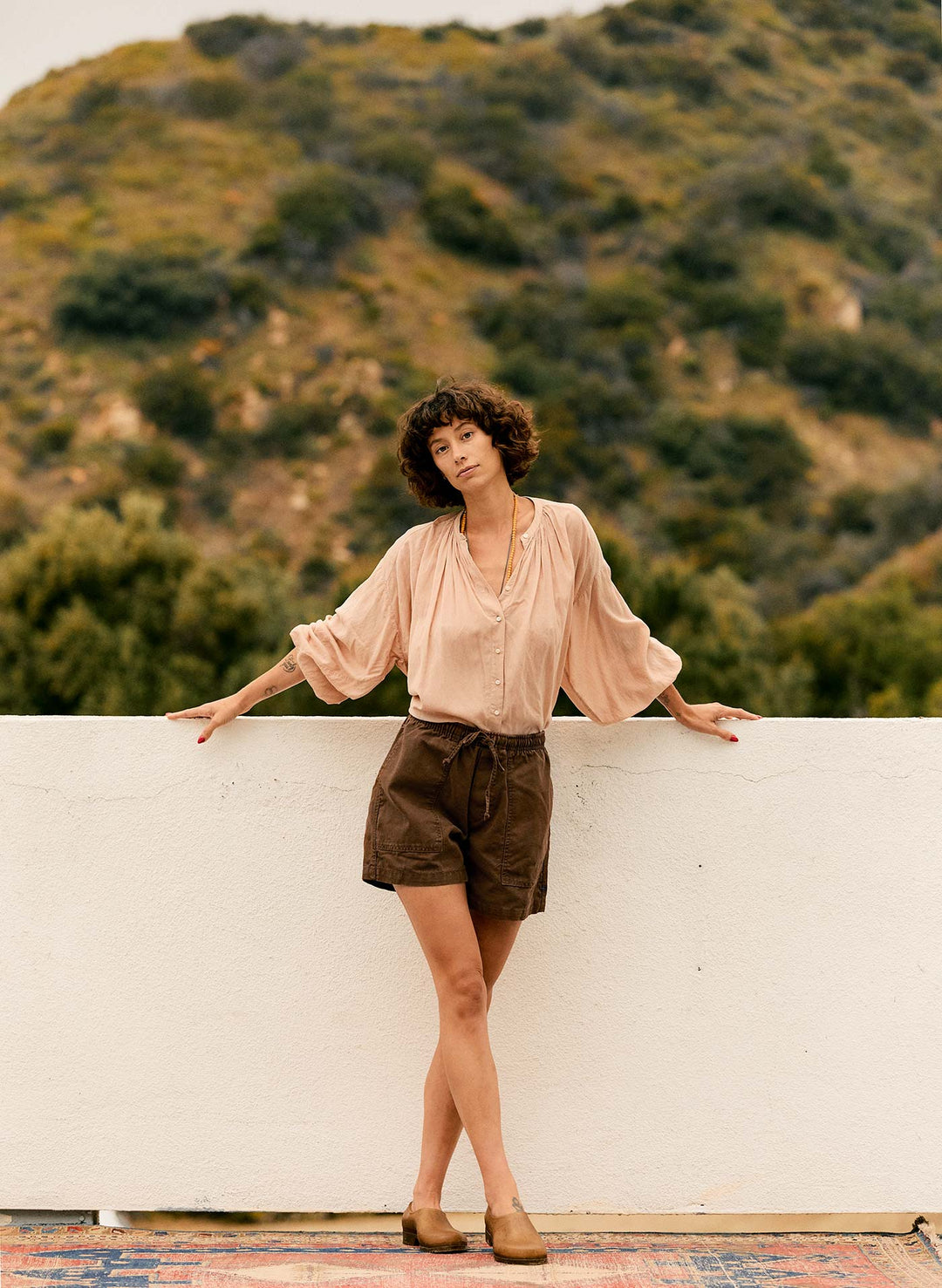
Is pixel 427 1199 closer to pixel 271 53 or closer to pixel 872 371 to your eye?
pixel 872 371

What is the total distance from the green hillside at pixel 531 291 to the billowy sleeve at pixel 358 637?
1839 centimetres

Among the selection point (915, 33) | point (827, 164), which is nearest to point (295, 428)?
point (827, 164)

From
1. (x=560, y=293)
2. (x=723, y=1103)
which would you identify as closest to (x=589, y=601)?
(x=723, y=1103)

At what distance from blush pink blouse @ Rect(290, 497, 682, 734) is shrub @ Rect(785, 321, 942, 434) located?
2886 cm

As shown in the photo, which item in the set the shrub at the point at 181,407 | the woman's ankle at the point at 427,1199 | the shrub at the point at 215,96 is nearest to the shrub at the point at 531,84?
the shrub at the point at 215,96

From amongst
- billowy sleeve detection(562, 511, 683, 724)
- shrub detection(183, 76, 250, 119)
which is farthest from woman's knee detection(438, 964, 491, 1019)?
shrub detection(183, 76, 250, 119)

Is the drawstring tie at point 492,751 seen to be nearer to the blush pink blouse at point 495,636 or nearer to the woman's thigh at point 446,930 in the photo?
the blush pink blouse at point 495,636

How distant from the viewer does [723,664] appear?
1828 cm

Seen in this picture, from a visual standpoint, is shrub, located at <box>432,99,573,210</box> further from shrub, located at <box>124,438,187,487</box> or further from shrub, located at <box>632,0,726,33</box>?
shrub, located at <box>124,438,187,487</box>

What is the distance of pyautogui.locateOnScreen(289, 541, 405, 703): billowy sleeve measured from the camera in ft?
6.86

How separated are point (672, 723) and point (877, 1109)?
80 centimetres

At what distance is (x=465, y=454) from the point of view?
2.02 metres

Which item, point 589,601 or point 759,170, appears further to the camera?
point 759,170

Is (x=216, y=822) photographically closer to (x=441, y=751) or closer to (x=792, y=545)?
(x=441, y=751)
